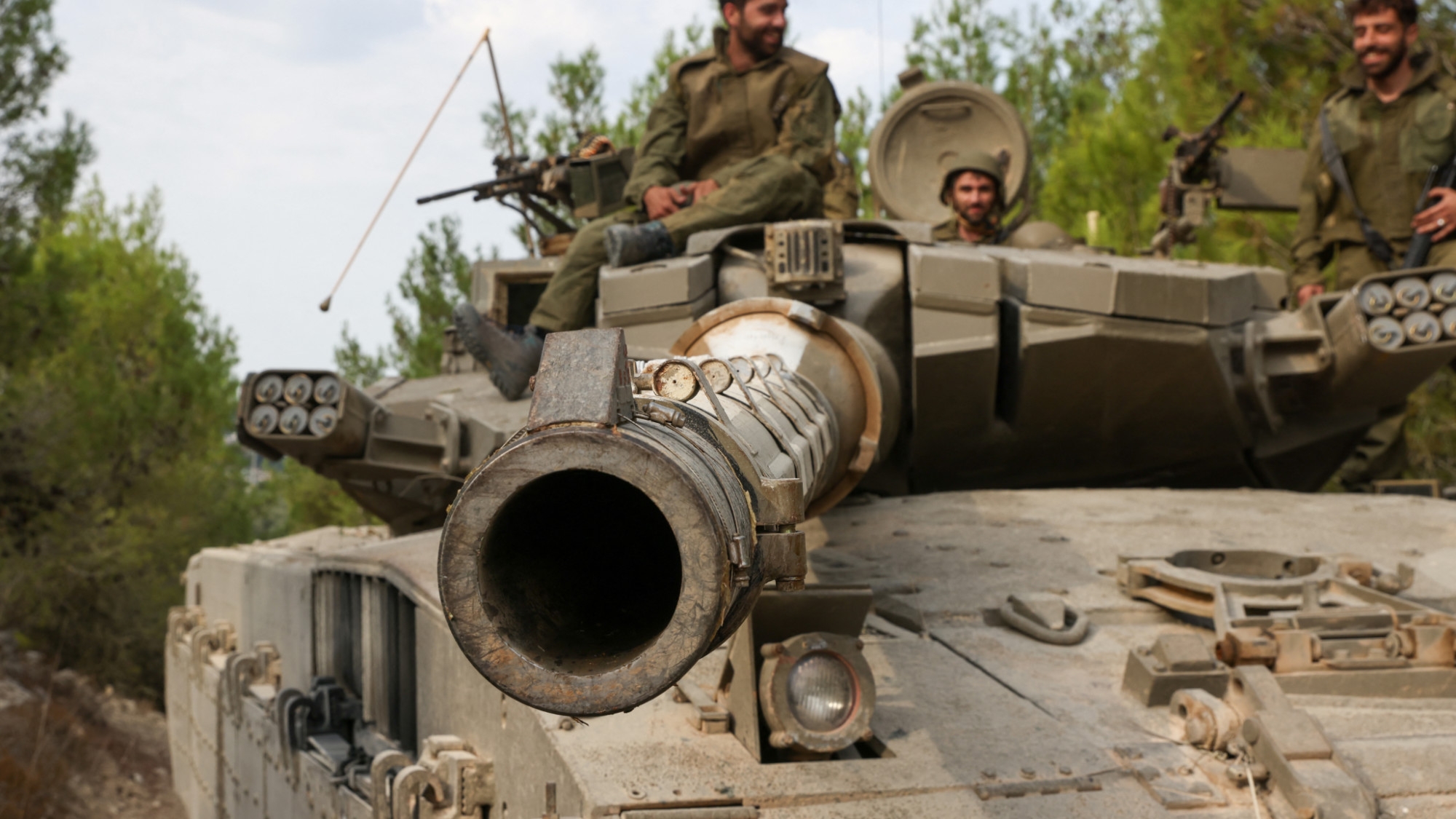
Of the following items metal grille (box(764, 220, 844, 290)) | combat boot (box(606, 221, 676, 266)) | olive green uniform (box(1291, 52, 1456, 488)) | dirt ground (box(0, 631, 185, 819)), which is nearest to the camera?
metal grille (box(764, 220, 844, 290))

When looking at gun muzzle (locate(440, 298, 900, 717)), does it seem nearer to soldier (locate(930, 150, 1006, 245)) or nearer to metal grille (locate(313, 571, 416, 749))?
metal grille (locate(313, 571, 416, 749))

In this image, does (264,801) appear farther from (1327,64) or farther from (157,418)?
(157,418)

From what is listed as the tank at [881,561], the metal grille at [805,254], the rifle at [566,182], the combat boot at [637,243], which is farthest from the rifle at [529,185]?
the metal grille at [805,254]

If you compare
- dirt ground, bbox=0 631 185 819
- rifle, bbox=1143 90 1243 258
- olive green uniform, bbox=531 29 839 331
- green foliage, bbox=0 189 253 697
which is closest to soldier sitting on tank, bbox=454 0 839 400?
olive green uniform, bbox=531 29 839 331

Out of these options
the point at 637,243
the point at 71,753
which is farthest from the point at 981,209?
the point at 71,753

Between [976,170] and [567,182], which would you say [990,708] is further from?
[567,182]

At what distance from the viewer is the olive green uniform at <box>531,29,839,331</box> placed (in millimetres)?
6262

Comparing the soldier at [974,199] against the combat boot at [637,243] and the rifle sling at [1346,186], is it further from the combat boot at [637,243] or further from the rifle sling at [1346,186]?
the combat boot at [637,243]

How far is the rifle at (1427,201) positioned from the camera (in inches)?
283

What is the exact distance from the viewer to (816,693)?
332 centimetres

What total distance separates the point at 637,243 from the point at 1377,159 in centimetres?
444

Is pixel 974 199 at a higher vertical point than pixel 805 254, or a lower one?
higher

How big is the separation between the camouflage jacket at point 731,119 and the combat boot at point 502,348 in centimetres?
90

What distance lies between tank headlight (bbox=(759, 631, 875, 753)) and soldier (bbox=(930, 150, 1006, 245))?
4.59 m
